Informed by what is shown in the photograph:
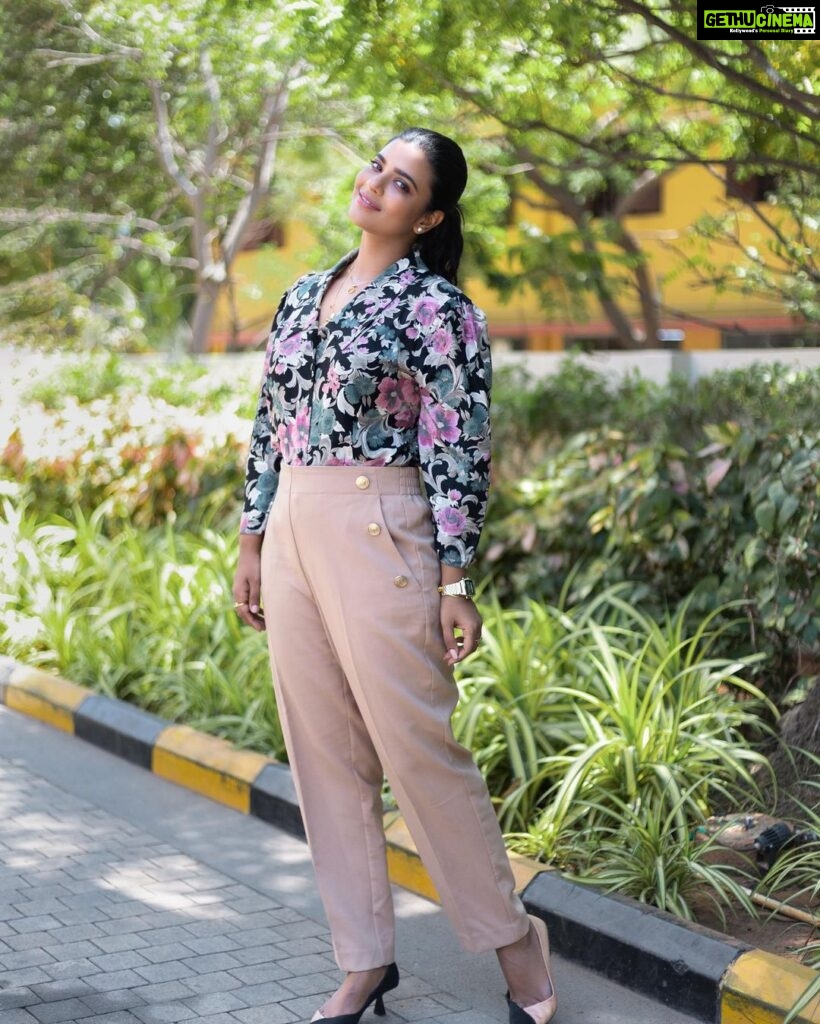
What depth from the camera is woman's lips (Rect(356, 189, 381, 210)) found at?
11.1 ft

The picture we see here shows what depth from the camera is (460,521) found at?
3307 millimetres

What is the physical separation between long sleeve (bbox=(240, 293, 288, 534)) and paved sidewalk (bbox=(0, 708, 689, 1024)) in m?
1.23

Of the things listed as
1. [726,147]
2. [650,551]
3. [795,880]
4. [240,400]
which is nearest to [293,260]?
[240,400]

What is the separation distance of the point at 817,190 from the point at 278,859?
3.66 meters

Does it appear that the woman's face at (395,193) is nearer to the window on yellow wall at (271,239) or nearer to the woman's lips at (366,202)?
the woman's lips at (366,202)

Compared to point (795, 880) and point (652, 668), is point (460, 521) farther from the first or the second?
point (652, 668)

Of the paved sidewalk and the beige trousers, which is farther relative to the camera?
the paved sidewalk

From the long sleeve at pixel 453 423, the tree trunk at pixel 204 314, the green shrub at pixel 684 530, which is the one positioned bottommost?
the green shrub at pixel 684 530

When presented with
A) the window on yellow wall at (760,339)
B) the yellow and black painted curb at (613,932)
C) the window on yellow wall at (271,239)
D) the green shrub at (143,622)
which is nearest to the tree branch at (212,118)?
the window on yellow wall at (760,339)

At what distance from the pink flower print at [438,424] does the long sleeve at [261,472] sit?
474 millimetres

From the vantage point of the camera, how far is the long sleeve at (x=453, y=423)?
328 cm

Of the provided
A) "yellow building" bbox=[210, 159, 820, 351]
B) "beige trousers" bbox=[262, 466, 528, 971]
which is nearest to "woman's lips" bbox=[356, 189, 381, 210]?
"beige trousers" bbox=[262, 466, 528, 971]

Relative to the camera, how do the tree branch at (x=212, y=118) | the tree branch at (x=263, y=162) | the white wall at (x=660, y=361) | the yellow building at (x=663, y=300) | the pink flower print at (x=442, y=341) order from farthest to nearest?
1. the yellow building at (x=663, y=300)
2. the tree branch at (x=263, y=162)
3. the tree branch at (x=212, y=118)
4. the white wall at (x=660, y=361)
5. the pink flower print at (x=442, y=341)

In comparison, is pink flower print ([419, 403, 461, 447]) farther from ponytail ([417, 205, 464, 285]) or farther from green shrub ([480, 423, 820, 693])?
green shrub ([480, 423, 820, 693])
